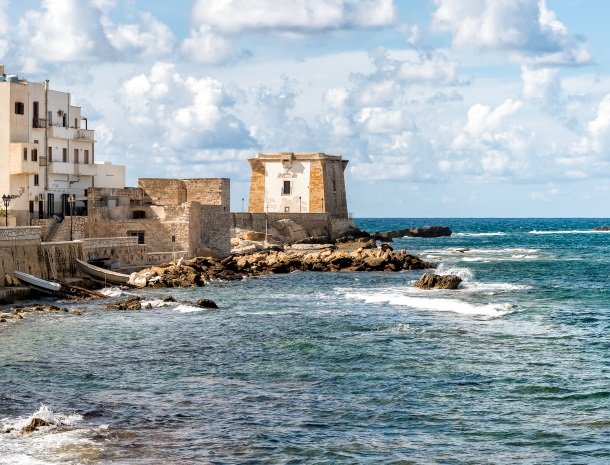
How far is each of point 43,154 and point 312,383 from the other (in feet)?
107

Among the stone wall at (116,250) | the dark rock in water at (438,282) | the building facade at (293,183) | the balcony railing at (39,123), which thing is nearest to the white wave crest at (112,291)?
the stone wall at (116,250)

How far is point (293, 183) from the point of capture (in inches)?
2997

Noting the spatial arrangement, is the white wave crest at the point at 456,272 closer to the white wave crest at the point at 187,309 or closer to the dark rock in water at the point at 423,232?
the white wave crest at the point at 187,309

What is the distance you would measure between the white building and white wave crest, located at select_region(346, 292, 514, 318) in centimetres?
1770

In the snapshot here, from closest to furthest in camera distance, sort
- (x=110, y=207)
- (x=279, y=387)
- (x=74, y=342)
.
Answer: (x=279, y=387) < (x=74, y=342) < (x=110, y=207)

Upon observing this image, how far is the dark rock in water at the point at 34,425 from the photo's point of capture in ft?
52.7

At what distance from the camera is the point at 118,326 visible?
28906 mm

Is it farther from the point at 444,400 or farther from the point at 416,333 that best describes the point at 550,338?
the point at 444,400

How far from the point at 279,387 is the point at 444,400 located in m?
3.39

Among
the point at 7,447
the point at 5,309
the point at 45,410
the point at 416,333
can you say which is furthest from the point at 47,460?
the point at 5,309

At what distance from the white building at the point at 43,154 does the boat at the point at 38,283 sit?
9540mm

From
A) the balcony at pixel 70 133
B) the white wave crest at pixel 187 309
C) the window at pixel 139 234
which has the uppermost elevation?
the balcony at pixel 70 133

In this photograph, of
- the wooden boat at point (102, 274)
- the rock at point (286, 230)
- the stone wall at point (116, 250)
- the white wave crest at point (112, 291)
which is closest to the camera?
the white wave crest at point (112, 291)

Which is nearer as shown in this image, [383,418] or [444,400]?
[383,418]
